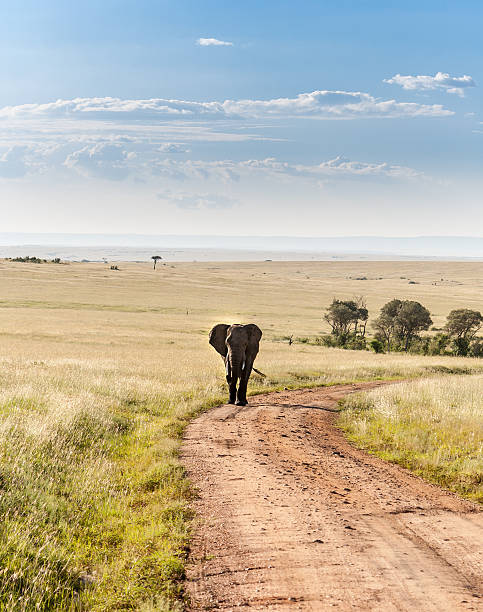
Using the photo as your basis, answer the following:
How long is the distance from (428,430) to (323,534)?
731 cm

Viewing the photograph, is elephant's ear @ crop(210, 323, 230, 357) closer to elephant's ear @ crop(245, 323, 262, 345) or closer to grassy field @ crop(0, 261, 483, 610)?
elephant's ear @ crop(245, 323, 262, 345)

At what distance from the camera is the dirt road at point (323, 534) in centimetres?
580

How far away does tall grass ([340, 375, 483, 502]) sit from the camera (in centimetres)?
1089

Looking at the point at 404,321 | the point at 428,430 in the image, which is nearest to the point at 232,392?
the point at 428,430

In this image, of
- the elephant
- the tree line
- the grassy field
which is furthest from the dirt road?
the tree line

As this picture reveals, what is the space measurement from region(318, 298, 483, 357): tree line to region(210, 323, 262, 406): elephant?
3569 cm

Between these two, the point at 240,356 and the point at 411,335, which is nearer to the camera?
the point at 240,356

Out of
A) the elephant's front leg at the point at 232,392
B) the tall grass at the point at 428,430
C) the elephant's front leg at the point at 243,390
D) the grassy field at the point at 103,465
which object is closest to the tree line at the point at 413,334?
the grassy field at the point at 103,465

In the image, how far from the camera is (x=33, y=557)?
6.26 meters

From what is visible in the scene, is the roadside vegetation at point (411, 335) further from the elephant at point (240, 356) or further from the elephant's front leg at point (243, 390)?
the elephant's front leg at point (243, 390)

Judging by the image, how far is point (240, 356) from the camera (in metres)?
20.4

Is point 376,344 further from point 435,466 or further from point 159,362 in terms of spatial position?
point 435,466

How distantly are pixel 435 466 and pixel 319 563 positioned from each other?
573cm

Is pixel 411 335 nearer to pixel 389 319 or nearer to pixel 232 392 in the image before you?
pixel 389 319
